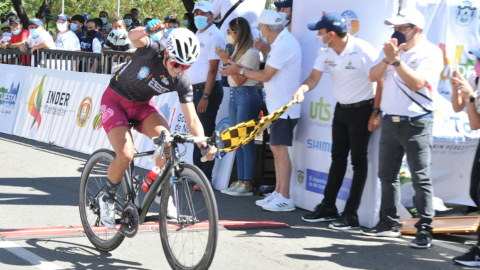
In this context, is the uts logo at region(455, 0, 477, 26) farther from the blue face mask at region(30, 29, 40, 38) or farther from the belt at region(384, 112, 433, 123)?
the blue face mask at region(30, 29, 40, 38)

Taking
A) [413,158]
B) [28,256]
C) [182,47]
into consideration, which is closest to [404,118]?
[413,158]

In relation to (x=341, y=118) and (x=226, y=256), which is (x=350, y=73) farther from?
(x=226, y=256)

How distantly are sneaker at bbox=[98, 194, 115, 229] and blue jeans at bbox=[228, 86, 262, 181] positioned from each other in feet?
10.8

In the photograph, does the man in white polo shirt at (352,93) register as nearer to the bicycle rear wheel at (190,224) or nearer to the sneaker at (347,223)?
the sneaker at (347,223)

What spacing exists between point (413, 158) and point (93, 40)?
1217 cm

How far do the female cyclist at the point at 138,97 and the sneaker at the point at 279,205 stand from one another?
2.45 meters

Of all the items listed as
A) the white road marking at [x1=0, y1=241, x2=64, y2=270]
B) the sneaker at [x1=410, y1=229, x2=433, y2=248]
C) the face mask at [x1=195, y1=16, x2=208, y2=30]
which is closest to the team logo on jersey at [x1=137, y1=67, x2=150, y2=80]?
the white road marking at [x1=0, y1=241, x2=64, y2=270]

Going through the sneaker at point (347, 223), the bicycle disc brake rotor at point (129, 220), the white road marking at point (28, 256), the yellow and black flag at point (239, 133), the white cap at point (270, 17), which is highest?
the white cap at point (270, 17)

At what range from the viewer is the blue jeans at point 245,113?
30.3 feet

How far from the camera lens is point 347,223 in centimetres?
771

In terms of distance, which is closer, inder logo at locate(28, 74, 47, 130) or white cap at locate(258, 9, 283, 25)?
white cap at locate(258, 9, 283, 25)

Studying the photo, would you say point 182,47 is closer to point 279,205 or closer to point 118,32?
point 279,205

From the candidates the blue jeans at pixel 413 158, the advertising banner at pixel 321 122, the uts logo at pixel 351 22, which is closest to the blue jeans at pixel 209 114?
the advertising banner at pixel 321 122

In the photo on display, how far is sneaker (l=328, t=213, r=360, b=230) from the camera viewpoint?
7711 mm
